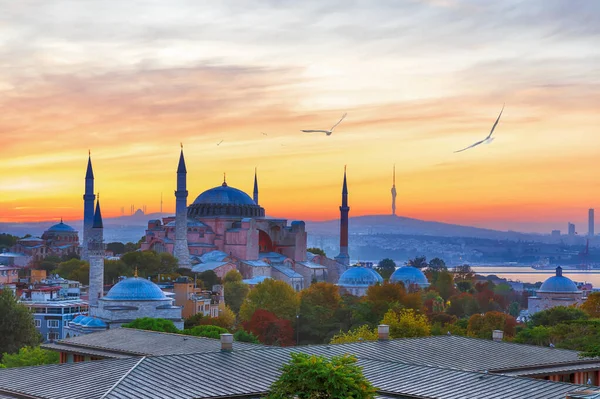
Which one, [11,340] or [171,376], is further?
[11,340]

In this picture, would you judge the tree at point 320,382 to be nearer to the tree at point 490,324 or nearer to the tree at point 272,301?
the tree at point 490,324

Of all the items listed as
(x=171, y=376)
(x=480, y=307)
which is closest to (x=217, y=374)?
(x=171, y=376)

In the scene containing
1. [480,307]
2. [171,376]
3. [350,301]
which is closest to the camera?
[171,376]

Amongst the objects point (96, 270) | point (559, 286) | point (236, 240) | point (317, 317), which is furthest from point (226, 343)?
point (236, 240)

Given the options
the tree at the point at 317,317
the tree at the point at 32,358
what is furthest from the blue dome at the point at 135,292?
the tree at the point at 32,358

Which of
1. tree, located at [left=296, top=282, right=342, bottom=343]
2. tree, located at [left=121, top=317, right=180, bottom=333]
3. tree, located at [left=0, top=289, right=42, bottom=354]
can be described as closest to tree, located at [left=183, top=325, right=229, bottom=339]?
tree, located at [left=121, top=317, right=180, bottom=333]

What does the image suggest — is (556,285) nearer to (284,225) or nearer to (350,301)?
(350,301)

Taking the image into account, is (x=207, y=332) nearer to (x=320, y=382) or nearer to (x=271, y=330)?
(x=271, y=330)

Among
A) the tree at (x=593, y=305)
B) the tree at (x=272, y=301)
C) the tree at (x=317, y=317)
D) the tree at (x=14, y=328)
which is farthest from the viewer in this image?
the tree at (x=272, y=301)
